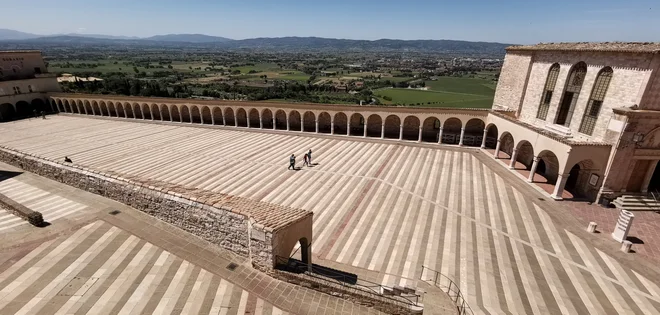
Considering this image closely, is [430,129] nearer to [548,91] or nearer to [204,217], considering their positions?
[548,91]

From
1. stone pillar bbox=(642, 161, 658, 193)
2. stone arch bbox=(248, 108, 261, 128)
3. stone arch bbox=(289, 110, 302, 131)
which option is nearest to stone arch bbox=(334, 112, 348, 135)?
stone arch bbox=(289, 110, 302, 131)

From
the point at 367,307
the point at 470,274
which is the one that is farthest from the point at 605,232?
the point at 367,307

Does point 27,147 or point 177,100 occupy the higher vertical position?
point 177,100

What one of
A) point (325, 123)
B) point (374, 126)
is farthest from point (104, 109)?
point (374, 126)

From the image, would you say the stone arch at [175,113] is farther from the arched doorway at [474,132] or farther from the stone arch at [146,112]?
the arched doorway at [474,132]

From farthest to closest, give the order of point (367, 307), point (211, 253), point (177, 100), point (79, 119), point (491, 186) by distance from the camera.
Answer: point (79, 119) → point (177, 100) → point (491, 186) → point (211, 253) → point (367, 307)

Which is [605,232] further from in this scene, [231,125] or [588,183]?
[231,125]
